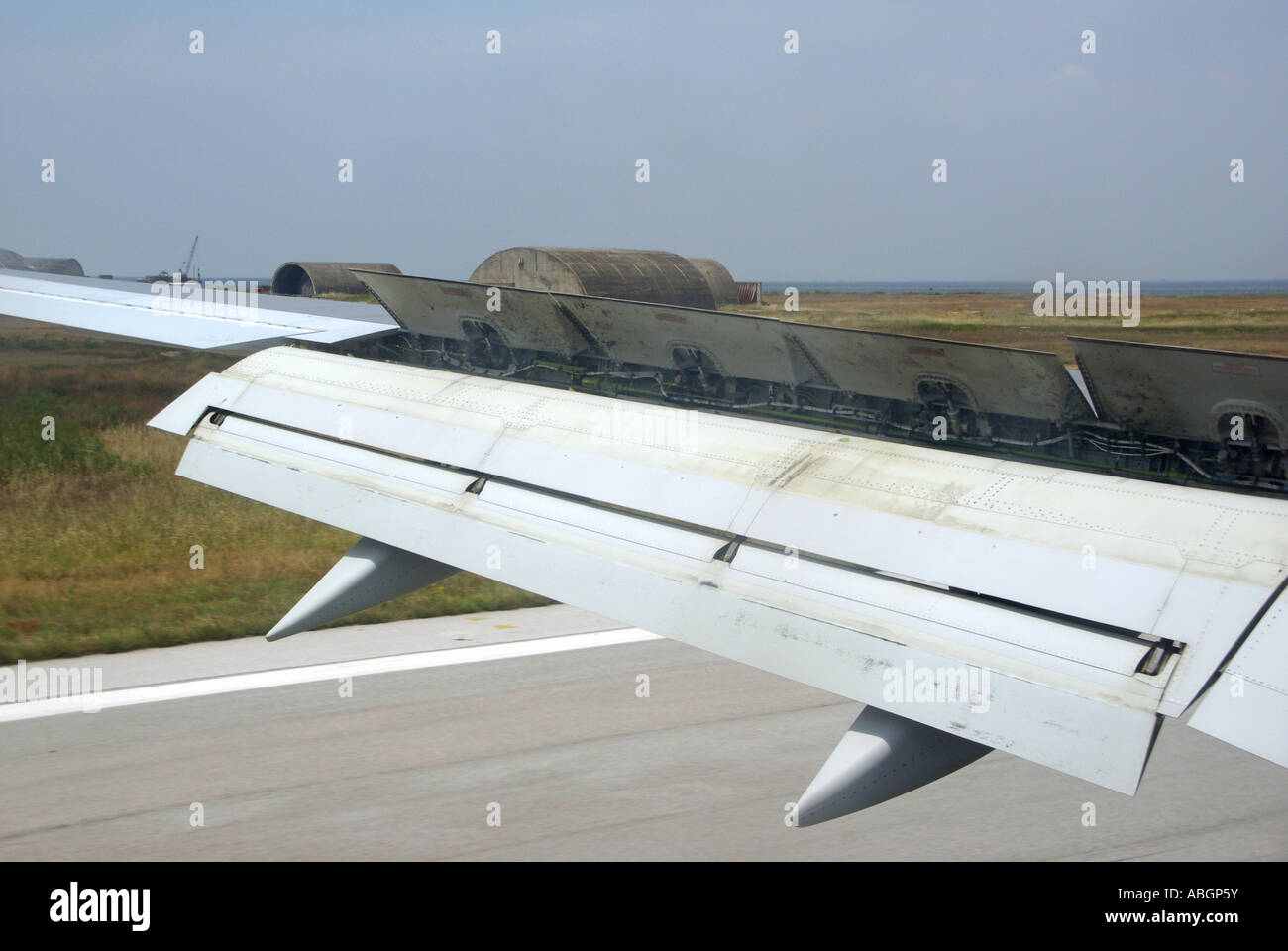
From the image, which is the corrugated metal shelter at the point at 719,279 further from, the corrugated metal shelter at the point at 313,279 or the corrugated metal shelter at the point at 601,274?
the corrugated metal shelter at the point at 313,279

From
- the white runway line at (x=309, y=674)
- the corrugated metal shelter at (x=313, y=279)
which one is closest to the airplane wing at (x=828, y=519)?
the white runway line at (x=309, y=674)

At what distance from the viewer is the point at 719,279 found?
4384 centimetres

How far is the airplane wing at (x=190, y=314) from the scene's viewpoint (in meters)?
5.36

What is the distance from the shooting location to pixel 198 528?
10.2 metres

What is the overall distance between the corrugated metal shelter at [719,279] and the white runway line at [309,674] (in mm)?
34734

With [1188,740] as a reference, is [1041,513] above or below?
above

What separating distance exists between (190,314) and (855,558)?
14.7 feet

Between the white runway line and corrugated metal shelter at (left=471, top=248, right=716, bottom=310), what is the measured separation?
84.7 ft

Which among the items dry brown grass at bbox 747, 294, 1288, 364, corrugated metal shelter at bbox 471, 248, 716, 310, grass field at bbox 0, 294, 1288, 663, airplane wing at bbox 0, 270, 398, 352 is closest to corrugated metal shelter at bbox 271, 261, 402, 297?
corrugated metal shelter at bbox 471, 248, 716, 310

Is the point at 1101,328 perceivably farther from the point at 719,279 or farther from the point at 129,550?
the point at 129,550

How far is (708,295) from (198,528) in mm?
28322

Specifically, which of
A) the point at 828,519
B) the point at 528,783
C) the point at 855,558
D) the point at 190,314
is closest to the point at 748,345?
the point at 828,519
